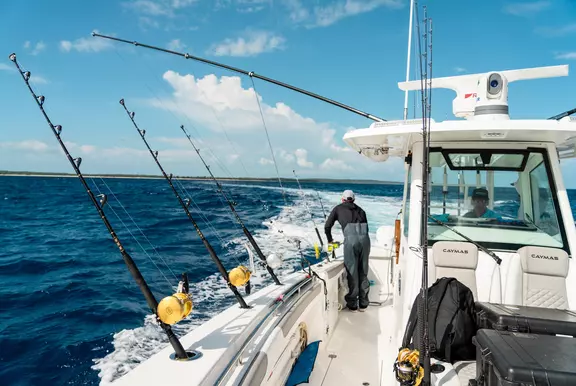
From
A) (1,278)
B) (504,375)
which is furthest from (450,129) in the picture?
(1,278)

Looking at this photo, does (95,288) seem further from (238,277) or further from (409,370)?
(409,370)

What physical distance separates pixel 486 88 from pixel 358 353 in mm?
2676

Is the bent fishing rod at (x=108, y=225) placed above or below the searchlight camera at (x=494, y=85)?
below

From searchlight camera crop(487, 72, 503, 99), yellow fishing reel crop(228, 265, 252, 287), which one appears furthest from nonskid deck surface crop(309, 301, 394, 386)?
searchlight camera crop(487, 72, 503, 99)

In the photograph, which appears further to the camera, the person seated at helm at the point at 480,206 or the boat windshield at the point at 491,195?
the person seated at helm at the point at 480,206

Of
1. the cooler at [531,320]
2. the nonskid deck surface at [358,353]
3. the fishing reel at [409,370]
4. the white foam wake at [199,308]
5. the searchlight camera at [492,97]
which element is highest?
the searchlight camera at [492,97]

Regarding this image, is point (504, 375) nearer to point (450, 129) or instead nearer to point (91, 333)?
point (450, 129)

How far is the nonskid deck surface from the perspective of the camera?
3.20 metres

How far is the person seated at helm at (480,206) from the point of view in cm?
319

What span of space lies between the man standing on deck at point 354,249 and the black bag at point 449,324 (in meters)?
2.20

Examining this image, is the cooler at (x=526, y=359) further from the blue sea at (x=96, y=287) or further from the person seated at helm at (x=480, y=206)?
the blue sea at (x=96, y=287)

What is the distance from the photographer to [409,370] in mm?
1785

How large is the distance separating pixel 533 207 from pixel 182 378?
2.96m

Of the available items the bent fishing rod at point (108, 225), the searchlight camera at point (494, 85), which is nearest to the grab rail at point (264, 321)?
the bent fishing rod at point (108, 225)
